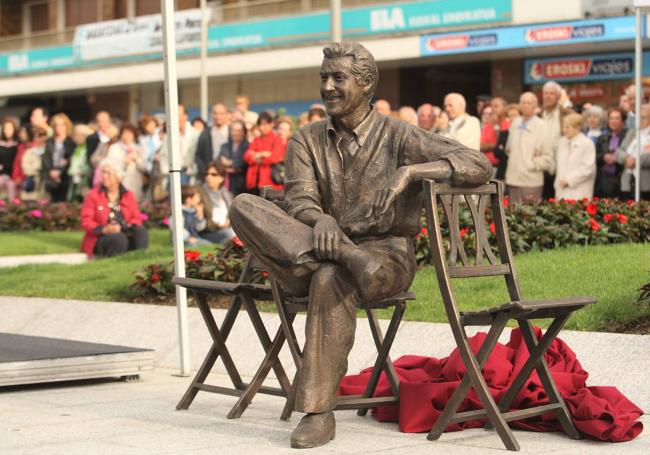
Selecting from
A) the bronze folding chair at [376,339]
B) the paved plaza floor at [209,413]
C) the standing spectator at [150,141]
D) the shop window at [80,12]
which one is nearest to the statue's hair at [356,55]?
the bronze folding chair at [376,339]

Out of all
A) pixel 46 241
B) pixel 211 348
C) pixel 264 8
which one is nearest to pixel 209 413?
pixel 211 348

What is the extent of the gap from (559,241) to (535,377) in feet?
19.2

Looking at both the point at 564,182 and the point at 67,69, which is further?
the point at 67,69

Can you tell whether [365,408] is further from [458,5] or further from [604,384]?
[458,5]

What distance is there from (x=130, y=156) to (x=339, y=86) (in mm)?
14406

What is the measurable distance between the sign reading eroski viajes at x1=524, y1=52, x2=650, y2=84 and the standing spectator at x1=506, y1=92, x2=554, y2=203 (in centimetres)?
1445

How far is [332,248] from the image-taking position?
6.74m

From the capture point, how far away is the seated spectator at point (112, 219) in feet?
55.3

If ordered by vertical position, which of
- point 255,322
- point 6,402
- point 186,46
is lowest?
point 6,402

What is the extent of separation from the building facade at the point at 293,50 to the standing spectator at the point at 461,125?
45.9 feet

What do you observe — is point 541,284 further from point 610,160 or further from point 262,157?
point 262,157

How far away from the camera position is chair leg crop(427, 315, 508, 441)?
261 inches

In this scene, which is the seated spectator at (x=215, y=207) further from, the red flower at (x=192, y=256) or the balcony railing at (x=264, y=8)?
the balcony railing at (x=264, y=8)

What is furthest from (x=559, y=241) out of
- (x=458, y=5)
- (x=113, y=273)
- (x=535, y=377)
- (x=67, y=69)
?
(x=67, y=69)
